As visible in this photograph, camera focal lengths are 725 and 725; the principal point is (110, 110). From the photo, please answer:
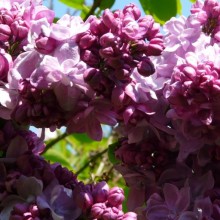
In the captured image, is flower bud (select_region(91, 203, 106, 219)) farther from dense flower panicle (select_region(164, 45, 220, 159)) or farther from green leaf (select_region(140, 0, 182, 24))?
green leaf (select_region(140, 0, 182, 24))

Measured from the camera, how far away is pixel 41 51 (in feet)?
3.88

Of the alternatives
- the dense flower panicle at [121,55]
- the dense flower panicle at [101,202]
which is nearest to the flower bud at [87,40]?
the dense flower panicle at [121,55]

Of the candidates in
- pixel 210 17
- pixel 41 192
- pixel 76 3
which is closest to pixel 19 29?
pixel 41 192

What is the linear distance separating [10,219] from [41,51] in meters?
0.28

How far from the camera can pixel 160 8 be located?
6.47 ft

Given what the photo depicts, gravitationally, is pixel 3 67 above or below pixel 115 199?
above

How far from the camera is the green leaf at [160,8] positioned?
6.44 feet

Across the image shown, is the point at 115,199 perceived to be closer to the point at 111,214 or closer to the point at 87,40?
the point at 111,214

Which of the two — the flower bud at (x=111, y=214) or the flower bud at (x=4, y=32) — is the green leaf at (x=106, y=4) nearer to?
the flower bud at (x=4, y=32)

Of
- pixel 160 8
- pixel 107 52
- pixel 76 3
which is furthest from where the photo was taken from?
pixel 76 3

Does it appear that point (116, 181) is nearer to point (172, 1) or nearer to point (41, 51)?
point (172, 1)

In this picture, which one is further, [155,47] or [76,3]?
[76,3]

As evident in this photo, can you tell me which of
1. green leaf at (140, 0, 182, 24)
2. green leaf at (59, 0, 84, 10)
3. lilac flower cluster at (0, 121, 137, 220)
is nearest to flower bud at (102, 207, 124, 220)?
lilac flower cluster at (0, 121, 137, 220)

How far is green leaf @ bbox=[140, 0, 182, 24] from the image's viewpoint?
1962 mm
